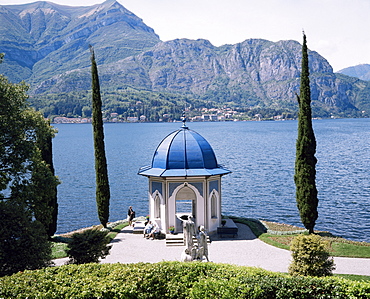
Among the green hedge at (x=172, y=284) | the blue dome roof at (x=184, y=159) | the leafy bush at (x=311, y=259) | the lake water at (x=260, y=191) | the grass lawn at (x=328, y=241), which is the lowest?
the lake water at (x=260, y=191)

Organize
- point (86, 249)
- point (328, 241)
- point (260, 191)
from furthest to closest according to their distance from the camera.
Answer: point (260, 191), point (328, 241), point (86, 249)

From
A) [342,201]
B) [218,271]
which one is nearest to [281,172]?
[342,201]

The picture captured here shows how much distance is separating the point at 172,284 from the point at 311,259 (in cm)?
666

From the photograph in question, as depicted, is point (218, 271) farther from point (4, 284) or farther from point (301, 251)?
point (4, 284)

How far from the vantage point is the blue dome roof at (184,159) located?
24.4 metres

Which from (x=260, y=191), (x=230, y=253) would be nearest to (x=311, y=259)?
(x=230, y=253)

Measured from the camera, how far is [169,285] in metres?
11.5

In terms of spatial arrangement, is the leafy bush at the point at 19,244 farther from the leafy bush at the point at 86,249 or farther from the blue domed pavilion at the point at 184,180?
the blue domed pavilion at the point at 184,180

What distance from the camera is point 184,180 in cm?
2427

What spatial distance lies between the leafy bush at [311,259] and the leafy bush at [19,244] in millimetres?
10446

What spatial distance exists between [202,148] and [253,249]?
7.42 metres

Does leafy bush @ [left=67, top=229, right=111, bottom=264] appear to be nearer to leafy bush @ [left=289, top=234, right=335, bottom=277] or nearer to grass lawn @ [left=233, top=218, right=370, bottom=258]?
leafy bush @ [left=289, top=234, right=335, bottom=277]

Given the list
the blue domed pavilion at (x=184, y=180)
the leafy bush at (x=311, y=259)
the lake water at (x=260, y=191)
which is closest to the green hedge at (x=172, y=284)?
the leafy bush at (x=311, y=259)

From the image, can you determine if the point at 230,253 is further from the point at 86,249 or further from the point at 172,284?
the point at 172,284
